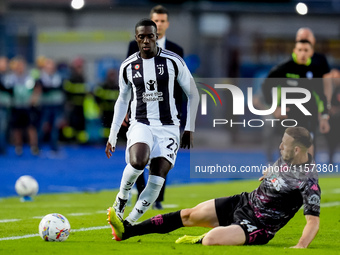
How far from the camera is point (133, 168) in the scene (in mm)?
7465

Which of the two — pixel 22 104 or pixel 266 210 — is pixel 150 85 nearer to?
pixel 266 210

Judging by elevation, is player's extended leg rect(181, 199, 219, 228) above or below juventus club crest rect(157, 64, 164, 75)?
below

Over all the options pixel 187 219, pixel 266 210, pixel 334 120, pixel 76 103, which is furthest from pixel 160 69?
pixel 76 103

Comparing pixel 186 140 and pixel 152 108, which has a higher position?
pixel 152 108

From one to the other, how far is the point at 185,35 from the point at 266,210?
2105 centimetres

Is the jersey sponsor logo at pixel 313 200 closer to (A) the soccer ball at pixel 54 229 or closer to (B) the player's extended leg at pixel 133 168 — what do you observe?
(B) the player's extended leg at pixel 133 168

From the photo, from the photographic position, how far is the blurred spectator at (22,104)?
748 inches

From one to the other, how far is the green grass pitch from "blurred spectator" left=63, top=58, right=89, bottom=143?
27.3ft

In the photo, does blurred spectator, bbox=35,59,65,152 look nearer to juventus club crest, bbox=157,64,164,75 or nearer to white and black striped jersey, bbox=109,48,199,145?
white and black striped jersey, bbox=109,48,199,145

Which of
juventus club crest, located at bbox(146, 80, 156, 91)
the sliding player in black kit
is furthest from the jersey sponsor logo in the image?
juventus club crest, located at bbox(146, 80, 156, 91)

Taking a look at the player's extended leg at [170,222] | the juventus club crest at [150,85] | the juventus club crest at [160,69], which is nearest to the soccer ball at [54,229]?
the player's extended leg at [170,222]

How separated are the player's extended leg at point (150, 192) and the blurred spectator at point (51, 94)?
12.1 m

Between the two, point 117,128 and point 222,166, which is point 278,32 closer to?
point 222,166

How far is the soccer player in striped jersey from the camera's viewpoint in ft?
24.9
